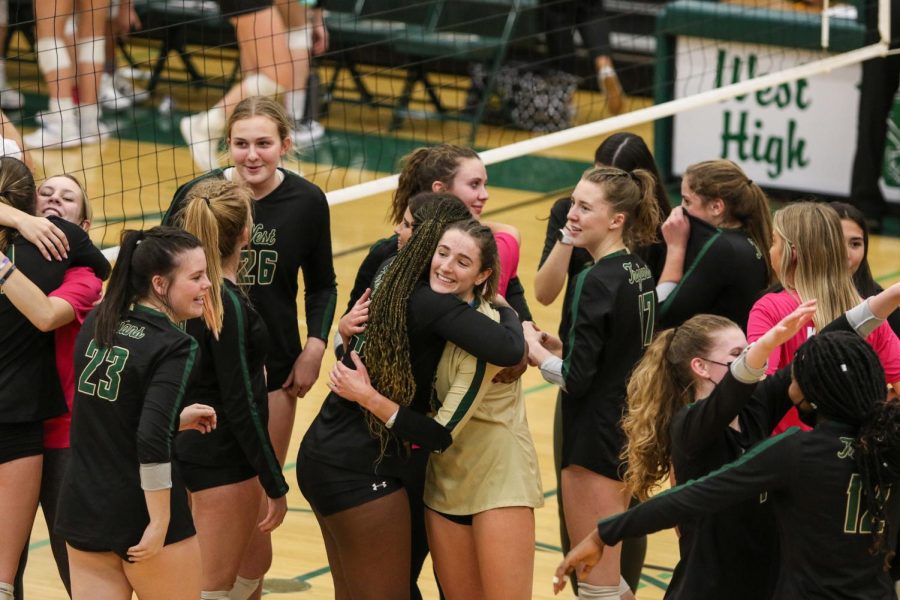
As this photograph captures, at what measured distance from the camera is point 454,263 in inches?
160

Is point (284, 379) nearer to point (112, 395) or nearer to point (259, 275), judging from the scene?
point (259, 275)

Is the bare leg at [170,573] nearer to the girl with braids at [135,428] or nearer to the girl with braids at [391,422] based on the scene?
the girl with braids at [135,428]

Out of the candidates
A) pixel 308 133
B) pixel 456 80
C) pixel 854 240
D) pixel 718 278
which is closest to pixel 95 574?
pixel 718 278

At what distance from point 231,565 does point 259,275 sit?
0.98 meters

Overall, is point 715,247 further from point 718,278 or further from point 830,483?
point 830,483

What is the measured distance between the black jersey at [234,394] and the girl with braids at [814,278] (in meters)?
1.46

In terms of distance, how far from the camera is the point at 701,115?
11234mm

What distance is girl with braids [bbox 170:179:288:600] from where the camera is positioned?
13.8 feet

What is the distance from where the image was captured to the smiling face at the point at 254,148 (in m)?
4.85

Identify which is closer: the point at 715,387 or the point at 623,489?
the point at 715,387

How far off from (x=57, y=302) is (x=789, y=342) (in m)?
2.14

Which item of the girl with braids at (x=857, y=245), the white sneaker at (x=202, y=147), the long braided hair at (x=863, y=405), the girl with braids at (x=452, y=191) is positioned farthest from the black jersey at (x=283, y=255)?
the white sneaker at (x=202, y=147)

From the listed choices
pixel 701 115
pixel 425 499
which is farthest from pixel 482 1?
pixel 425 499

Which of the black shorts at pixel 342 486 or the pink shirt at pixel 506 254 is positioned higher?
the pink shirt at pixel 506 254
